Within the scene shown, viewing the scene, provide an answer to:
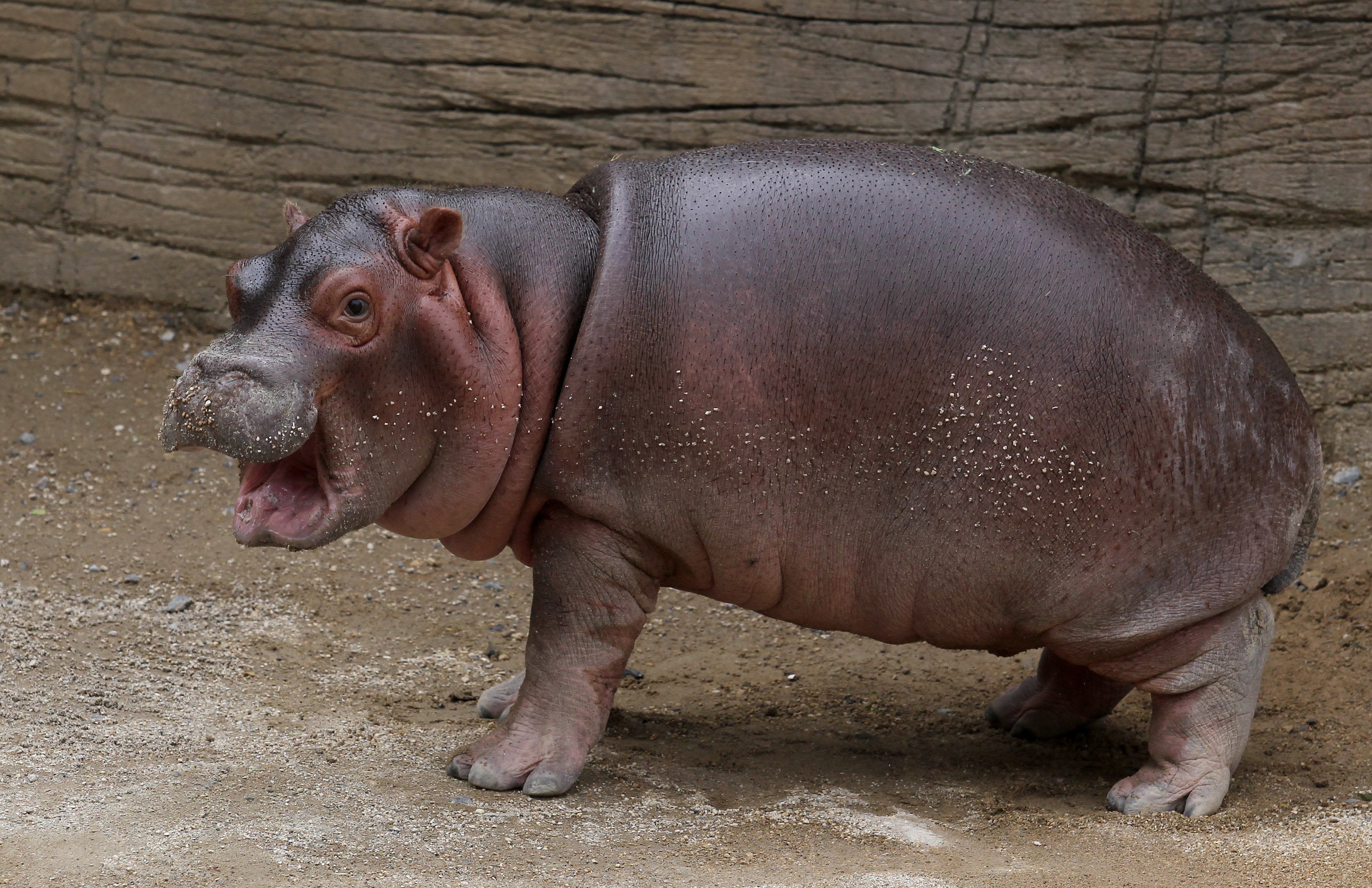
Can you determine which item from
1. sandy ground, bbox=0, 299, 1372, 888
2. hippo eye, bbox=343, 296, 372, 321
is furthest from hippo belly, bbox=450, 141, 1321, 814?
hippo eye, bbox=343, 296, 372, 321

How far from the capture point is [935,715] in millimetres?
5934

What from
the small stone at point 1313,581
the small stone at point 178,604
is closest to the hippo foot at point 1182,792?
the small stone at point 1313,581

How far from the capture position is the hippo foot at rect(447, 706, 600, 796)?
460 centimetres

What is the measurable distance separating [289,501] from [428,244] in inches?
33.4

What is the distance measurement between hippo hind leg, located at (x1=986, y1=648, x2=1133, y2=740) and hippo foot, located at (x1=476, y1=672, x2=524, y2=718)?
1.88m

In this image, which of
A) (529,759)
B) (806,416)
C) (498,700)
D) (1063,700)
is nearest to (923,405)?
(806,416)

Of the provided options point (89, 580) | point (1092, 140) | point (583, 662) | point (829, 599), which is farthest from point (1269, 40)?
point (89, 580)

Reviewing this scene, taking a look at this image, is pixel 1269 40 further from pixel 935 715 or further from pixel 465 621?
pixel 465 621

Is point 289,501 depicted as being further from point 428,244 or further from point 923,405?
point 923,405

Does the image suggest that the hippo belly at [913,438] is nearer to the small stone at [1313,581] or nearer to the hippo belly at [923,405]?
the hippo belly at [923,405]

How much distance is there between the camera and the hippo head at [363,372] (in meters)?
4.12

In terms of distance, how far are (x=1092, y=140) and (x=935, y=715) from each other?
290cm

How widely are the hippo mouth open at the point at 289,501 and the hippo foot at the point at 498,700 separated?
132cm

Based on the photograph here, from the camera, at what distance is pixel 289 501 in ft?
14.4
